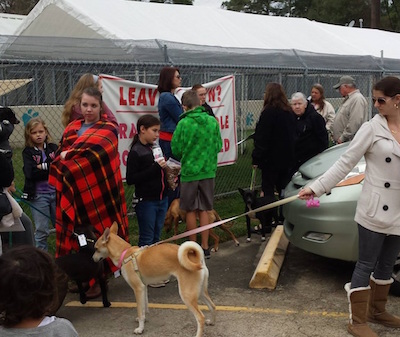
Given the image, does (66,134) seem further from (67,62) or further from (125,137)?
(125,137)

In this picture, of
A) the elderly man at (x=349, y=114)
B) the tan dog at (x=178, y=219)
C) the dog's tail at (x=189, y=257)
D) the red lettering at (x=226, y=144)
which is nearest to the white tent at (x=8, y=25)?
the red lettering at (x=226, y=144)

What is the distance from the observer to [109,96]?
6.03 metres

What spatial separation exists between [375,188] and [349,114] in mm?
4333

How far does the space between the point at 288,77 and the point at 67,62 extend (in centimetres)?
616

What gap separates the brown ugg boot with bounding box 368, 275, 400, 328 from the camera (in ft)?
12.6

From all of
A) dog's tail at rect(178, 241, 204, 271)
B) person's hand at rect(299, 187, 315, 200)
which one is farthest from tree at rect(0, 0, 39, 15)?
person's hand at rect(299, 187, 315, 200)

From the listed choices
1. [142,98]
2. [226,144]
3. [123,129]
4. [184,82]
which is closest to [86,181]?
[123,129]

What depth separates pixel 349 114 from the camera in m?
7.69

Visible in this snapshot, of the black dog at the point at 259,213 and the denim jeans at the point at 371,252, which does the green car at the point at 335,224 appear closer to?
the denim jeans at the point at 371,252

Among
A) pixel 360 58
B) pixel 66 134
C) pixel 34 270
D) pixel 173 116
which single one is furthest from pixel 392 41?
pixel 34 270

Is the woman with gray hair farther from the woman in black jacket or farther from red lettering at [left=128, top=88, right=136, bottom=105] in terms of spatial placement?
red lettering at [left=128, top=88, right=136, bottom=105]

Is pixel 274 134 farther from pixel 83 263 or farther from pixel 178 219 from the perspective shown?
pixel 83 263

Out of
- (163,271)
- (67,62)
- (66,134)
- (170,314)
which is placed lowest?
(170,314)

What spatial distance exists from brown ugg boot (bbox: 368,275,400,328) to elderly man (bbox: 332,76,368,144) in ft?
13.2
